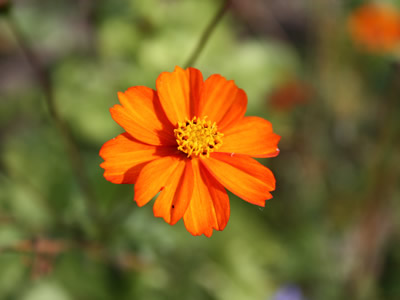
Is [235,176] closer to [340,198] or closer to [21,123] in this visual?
[340,198]

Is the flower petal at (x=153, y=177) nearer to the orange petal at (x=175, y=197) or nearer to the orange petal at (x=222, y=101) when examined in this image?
the orange petal at (x=175, y=197)

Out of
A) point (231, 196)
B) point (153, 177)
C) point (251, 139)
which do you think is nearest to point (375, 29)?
point (231, 196)

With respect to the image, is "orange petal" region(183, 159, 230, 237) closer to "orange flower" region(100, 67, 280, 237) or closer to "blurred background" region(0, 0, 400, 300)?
"orange flower" region(100, 67, 280, 237)

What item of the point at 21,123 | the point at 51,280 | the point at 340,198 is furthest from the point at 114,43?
the point at 340,198

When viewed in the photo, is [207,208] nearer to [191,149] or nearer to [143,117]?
[191,149]

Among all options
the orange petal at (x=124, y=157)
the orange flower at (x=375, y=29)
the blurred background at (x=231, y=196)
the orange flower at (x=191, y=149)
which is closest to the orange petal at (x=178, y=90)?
the orange flower at (x=191, y=149)
